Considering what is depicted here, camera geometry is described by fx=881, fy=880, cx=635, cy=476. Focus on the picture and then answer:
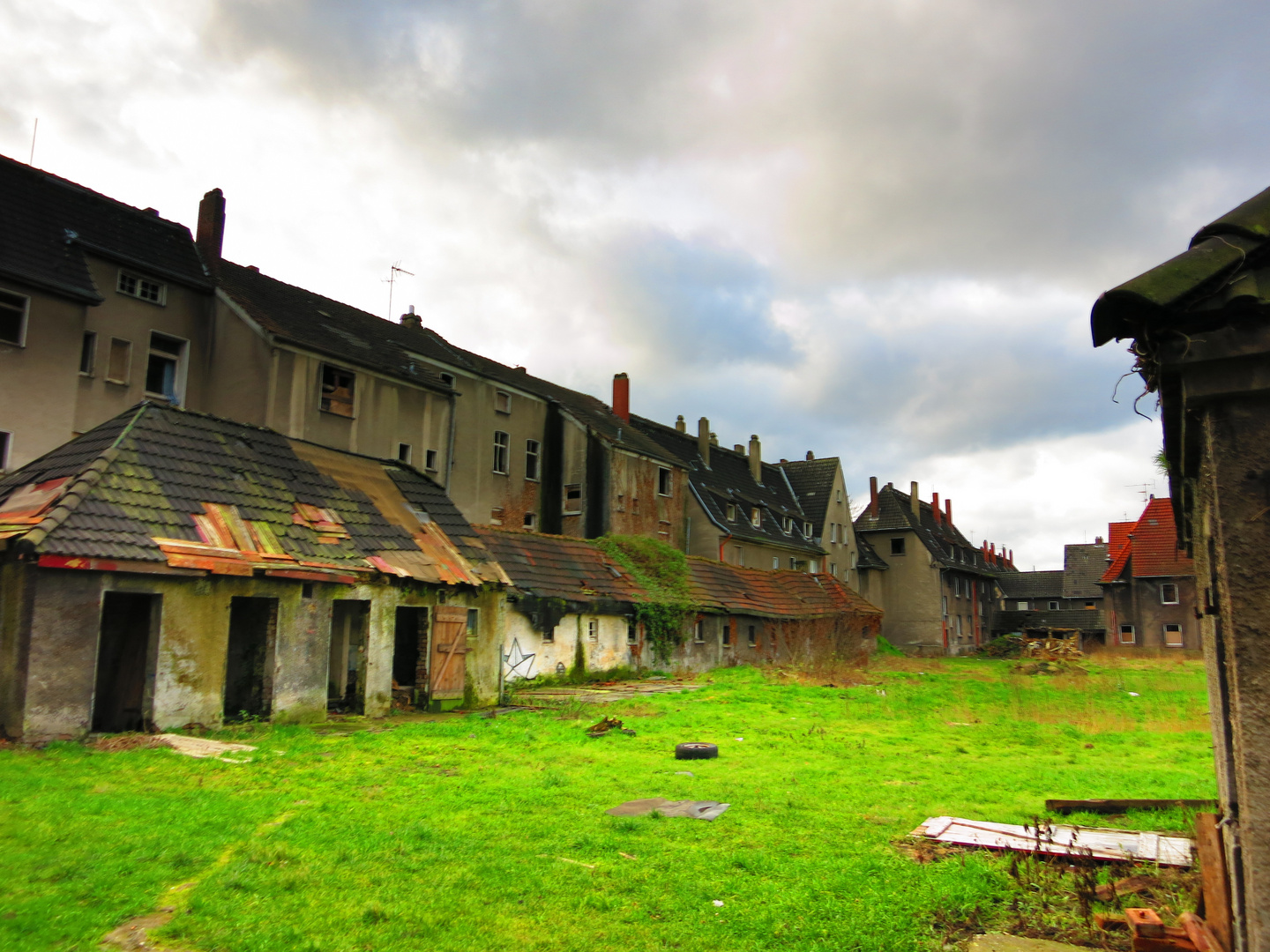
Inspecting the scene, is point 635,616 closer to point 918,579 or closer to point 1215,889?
point 1215,889

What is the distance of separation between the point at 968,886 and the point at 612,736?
31.6 ft

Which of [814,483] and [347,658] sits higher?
[814,483]

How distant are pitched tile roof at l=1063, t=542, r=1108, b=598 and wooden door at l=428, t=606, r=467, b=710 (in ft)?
208

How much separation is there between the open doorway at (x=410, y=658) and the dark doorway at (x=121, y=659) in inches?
205

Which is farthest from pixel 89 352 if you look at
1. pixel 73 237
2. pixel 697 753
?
pixel 697 753

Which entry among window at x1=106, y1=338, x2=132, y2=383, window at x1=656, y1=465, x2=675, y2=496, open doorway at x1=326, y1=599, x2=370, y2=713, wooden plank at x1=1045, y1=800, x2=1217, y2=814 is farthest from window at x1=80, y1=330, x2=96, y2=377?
wooden plank at x1=1045, y1=800, x2=1217, y2=814

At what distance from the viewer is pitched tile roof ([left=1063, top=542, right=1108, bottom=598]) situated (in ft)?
230

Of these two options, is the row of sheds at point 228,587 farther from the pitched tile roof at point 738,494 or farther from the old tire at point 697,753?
the pitched tile roof at point 738,494

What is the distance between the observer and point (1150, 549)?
52.9 metres

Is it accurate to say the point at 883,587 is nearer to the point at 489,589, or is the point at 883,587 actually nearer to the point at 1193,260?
the point at 489,589

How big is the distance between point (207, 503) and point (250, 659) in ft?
10.5

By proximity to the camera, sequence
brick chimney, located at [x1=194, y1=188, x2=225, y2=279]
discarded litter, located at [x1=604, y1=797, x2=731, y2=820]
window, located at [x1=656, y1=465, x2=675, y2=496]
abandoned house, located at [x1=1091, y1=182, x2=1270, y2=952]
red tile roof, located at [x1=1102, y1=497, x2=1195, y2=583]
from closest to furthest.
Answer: abandoned house, located at [x1=1091, y1=182, x2=1270, y2=952]
discarded litter, located at [x1=604, y1=797, x2=731, y2=820]
brick chimney, located at [x1=194, y1=188, x2=225, y2=279]
window, located at [x1=656, y1=465, x2=675, y2=496]
red tile roof, located at [x1=1102, y1=497, x2=1195, y2=583]

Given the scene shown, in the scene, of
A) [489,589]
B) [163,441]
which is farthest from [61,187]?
[489,589]

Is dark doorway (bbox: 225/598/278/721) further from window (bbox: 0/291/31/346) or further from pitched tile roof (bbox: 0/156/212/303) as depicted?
pitched tile roof (bbox: 0/156/212/303)
